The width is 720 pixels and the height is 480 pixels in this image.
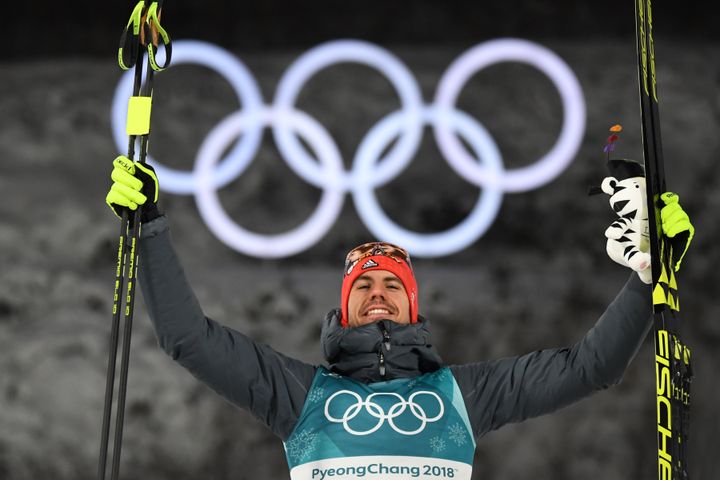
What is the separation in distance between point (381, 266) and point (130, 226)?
34.0 inches

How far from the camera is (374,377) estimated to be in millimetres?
2760

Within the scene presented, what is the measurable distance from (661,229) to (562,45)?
3735mm

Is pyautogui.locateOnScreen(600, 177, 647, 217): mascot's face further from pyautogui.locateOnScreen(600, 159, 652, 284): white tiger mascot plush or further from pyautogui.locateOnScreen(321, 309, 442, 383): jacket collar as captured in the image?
pyautogui.locateOnScreen(321, 309, 442, 383): jacket collar

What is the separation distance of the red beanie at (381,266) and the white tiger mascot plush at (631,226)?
2.35 ft

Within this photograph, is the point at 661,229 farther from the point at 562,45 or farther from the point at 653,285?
the point at 562,45

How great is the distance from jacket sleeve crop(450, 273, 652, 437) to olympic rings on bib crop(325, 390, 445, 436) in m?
0.15

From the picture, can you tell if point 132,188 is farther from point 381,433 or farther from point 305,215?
point 305,215

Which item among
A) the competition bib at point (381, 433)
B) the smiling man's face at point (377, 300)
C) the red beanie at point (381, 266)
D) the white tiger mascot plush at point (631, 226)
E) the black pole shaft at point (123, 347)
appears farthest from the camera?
the red beanie at point (381, 266)

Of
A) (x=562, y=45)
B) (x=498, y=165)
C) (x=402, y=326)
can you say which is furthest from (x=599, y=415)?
(x=402, y=326)

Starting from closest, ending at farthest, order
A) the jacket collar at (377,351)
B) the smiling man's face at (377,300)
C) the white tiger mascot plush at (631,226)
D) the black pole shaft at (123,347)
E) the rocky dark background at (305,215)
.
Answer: the black pole shaft at (123,347) < the white tiger mascot plush at (631,226) < the jacket collar at (377,351) < the smiling man's face at (377,300) < the rocky dark background at (305,215)

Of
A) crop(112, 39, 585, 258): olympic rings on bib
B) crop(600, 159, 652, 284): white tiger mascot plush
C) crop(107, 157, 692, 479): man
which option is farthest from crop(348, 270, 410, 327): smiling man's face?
crop(112, 39, 585, 258): olympic rings on bib

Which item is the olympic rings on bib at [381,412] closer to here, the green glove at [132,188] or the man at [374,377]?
the man at [374,377]

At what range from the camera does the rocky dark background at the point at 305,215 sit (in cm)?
571

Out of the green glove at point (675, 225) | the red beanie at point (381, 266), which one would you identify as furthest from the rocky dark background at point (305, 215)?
the green glove at point (675, 225)
